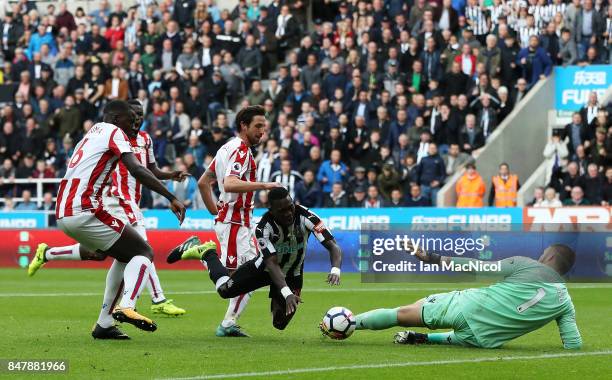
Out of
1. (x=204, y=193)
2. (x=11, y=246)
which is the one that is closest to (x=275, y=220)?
(x=204, y=193)

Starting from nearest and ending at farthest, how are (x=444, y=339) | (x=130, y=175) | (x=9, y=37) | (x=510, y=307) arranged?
(x=510, y=307), (x=444, y=339), (x=130, y=175), (x=9, y=37)

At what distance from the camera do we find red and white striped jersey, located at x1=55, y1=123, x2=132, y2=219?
12.5 metres

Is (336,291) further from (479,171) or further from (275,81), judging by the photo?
(275,81)

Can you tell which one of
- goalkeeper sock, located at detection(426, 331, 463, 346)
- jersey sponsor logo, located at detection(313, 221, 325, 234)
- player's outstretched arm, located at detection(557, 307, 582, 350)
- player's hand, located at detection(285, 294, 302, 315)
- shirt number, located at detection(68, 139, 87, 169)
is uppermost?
shirt number, located at detection(68, 139, 87, 169)

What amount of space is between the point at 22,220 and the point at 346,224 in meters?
8.37

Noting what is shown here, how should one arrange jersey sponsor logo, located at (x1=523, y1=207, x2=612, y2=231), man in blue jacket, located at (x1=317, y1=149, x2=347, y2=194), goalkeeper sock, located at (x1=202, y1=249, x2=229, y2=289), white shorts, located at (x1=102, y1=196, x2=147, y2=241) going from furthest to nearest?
man in blue jacket, located at (x1=317, y1=149, x2=347, y2=194)
jersey sponsor logo, located at (x1=523, y1=207, x2=612, y2=231)
white shorts, located at (x1=102, y1=196, x2=147, y2=241)
goalkeeper sock, located at (x1=202, y1=249, x2=229, y2=289)

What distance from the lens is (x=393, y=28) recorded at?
32156mm

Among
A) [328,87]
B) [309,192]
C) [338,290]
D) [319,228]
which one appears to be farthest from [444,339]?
[328,87]

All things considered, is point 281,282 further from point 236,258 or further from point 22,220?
point 22,220

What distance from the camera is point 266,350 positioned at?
11.9 meters

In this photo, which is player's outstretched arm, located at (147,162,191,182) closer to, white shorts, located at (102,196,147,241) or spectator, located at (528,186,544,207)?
white shorts, located at (102,196,147,241)

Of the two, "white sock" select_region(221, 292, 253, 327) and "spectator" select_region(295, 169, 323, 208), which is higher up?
"white sock" select_region(221, 292, 253, 327)

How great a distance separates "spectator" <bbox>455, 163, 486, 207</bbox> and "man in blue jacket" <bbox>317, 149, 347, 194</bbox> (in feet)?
9.75

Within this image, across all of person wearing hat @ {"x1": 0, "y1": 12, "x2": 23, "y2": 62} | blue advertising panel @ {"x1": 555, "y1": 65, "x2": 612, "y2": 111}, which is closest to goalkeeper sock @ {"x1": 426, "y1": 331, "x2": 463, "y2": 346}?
blue advertising panel @ {"x1": 555, "y1": 65, "x2": 612, "y2": 111}
